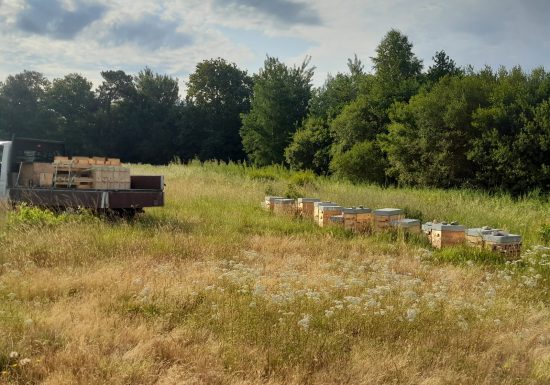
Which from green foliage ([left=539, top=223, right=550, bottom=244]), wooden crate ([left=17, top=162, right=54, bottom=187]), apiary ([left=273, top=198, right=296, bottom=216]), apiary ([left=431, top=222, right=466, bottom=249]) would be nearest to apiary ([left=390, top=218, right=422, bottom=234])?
apiary ([left=431, top=222, right=466, bottom=249])

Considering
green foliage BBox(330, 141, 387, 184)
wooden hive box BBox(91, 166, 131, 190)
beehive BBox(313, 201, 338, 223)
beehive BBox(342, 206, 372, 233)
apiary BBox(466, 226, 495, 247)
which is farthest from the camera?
green foliage BBox(330, 141, 387, 184)

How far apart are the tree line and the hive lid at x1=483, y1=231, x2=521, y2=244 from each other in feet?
44.3

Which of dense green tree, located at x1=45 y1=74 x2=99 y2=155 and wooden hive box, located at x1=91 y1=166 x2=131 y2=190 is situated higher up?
dense green tree, located at x1=45 y1=74 x2=99 y2=155

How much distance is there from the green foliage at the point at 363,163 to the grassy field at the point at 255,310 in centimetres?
2084

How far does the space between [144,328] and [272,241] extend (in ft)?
14.6

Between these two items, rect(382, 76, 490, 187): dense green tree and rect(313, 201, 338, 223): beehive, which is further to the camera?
rect(382, 76, 490, 187): dense green tree

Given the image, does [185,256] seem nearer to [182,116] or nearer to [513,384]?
[513,384]

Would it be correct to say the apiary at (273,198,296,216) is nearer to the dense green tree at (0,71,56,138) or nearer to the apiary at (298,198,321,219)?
the apiary at (298,198,321,219)

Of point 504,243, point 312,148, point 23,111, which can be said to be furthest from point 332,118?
point 23,111

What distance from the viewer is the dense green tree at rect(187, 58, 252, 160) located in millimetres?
58594

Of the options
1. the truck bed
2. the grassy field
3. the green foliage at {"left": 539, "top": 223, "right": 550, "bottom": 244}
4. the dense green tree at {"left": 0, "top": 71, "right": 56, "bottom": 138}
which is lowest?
the grassy field

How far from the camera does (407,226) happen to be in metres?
9.72

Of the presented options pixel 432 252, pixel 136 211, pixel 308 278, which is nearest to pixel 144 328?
pixel 308 278

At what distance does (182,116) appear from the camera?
59.3 metres
